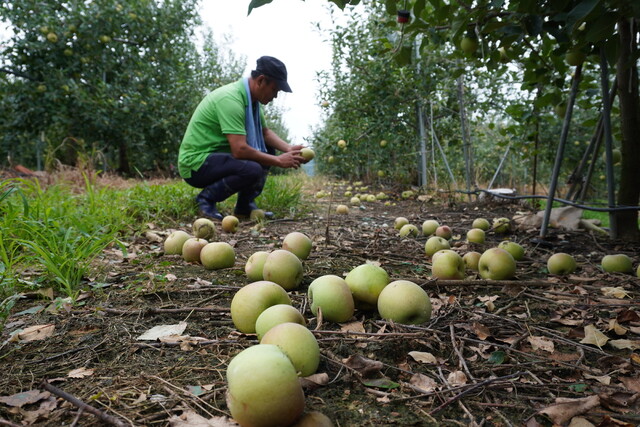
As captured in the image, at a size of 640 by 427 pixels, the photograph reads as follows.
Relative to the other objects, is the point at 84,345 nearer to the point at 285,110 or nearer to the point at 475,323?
the point at 475,323

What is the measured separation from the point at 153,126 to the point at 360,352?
31.3 ft

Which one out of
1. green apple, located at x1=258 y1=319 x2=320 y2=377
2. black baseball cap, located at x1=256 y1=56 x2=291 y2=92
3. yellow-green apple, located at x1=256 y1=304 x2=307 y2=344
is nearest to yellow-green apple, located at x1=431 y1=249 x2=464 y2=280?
yellow-green apple, located at x1=256 y1=304 x2=307 y2=344

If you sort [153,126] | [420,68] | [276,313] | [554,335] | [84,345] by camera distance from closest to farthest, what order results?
[276,313] < [84,345] < [554,335] < [420,68] < [153,126]

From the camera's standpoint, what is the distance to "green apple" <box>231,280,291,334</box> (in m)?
1.67

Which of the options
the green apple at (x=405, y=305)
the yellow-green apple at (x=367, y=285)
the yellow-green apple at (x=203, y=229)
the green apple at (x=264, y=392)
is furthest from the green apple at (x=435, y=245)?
the green apple at (x=264, y=392)

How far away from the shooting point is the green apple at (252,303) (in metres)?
1.67

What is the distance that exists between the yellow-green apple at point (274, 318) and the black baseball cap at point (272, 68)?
386 centimetres

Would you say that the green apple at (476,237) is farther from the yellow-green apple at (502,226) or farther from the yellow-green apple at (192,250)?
the yellow-green apple at (192,250)

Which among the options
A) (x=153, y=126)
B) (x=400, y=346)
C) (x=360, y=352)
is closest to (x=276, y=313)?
(x=360, y=352)

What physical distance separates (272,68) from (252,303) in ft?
12.4

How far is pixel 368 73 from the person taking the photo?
7871 millimetres

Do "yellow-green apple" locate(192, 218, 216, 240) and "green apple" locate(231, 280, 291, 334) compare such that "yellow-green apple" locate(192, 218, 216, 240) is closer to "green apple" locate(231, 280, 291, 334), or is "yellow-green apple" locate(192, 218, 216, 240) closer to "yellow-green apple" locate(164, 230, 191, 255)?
"yellow-green apple" locate(164, 230, 191, 255)

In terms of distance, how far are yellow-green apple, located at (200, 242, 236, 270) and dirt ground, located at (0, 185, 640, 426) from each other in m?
0.11

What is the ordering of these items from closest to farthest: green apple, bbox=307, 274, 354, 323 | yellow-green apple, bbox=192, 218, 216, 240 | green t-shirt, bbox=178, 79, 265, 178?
green apple, bbox=307, 274, 354, 323
yellow-green apple, bbox=192, 218, 216, 240
green t-shirt, bbox=178, 79, 265, 178
